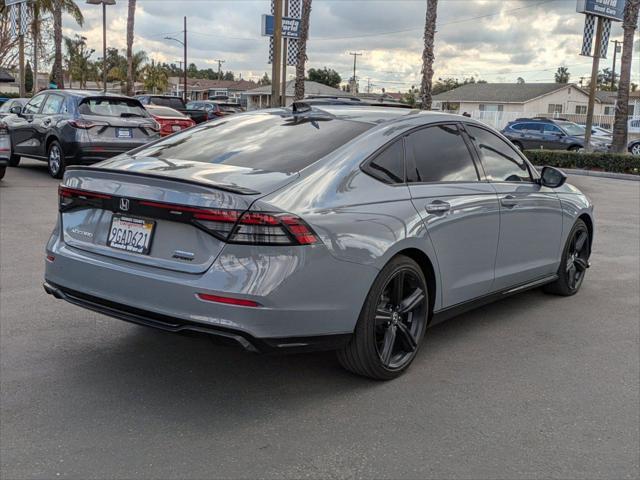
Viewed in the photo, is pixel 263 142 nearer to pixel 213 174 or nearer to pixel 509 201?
pixel 213 174

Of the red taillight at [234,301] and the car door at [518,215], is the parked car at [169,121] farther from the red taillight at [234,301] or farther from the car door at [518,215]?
the red taillight at [234,301]

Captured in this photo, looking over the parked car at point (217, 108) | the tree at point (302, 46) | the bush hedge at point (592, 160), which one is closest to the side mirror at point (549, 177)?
the bush hedge at point (592, 160)

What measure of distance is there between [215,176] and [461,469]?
194 centimetres

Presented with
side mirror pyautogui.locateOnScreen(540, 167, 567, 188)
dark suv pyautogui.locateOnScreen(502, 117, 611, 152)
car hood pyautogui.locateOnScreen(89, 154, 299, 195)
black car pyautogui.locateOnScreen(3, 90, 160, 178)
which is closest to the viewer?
car hood pyautogui.locateOnScreen(89, 154, 299, 195)

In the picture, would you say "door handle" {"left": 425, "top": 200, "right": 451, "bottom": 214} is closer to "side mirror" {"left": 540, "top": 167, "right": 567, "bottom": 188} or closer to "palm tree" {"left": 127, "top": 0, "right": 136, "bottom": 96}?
"side mirror" {"left": 540, "top": 167, "right": 567, "bottom": 188}

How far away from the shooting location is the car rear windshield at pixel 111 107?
13.1 metres

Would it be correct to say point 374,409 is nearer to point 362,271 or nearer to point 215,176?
point 362,271

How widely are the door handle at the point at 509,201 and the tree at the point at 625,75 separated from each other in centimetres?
1966

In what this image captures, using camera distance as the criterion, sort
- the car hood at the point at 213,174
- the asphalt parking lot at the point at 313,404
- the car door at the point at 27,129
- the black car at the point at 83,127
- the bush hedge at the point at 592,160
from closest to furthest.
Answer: the asphalt parking lot at the point at 313,404 → the car hood at the point at 213,174 → the black car at the point at 83,127 → the car door at the point at 27,129 → the bush hedge at the point at 592,160

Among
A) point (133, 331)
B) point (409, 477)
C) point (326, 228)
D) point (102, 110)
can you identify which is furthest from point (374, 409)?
point (102, 110)

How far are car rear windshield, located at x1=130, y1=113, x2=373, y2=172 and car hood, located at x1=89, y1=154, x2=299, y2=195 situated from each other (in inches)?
3.7

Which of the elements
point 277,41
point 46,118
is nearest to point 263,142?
point 277,41

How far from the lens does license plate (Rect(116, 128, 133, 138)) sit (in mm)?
13062

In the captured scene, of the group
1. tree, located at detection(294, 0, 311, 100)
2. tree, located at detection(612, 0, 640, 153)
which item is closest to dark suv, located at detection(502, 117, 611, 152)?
tree, located at detection(612, 0, 640, 153)
